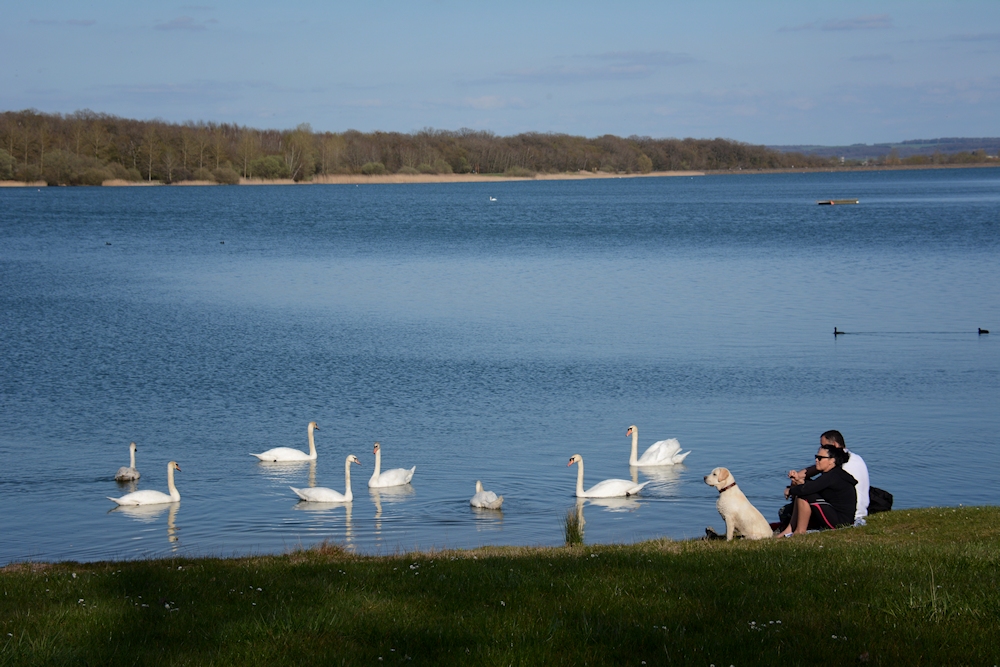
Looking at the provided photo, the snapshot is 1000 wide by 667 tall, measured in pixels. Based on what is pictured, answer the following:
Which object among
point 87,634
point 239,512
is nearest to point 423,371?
point 239,512

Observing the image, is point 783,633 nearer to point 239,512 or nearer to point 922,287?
point 239,512

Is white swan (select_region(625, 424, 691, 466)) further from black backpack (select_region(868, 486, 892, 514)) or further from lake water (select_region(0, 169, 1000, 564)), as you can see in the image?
black backpack (select_region(868, 486, 892, 514))

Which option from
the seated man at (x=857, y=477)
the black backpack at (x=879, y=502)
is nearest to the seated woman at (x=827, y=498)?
the seated man at (x=857, y=477)

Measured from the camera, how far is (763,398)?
20.1 meters


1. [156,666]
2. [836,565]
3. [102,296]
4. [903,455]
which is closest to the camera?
[156,666]

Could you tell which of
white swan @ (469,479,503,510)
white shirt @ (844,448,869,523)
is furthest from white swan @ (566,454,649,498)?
white shirt @ (844,448,869,523)

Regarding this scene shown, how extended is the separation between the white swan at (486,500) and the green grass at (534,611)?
5229mm

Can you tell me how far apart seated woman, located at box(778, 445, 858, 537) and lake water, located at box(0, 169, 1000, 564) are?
269cm

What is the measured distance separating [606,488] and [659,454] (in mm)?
1884

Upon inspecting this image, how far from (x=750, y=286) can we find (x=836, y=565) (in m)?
32.8

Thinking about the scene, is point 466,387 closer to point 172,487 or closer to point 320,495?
point 320,495

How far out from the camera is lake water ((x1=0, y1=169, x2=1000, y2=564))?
13672mm

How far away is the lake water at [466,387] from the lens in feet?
44.9

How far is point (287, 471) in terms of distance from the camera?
52.1 feet
